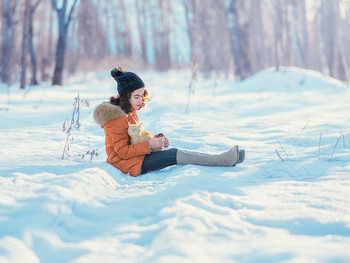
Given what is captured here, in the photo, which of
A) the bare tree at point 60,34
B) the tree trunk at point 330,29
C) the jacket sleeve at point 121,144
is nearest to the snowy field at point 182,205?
the jacket sleeve at point 121,144

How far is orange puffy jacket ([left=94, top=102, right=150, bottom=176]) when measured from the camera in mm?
3105

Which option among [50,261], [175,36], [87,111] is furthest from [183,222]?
[175,36]

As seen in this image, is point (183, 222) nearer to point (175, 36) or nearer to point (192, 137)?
point (192, 137)

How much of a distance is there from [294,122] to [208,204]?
12.4 ft

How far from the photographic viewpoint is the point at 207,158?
3.24m

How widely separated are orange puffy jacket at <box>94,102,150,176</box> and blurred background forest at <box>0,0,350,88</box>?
3.10m

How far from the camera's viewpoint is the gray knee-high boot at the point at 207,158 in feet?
10.6

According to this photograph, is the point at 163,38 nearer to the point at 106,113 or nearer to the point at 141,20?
the point at 141,20

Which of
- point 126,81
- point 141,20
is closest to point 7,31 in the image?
point 126,81

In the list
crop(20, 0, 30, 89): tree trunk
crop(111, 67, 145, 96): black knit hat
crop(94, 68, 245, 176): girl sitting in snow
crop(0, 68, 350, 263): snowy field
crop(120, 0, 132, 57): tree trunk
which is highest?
crop(120, 0, 132, 57): tree trunk

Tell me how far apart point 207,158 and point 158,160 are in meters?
0.44

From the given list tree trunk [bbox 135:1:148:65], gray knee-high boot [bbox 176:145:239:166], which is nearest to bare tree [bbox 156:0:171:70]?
tree trunk [bbox 135:1:148:65]

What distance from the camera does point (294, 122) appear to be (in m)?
5.57

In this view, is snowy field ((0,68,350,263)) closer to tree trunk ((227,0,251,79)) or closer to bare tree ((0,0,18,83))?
bare tree ((0,0,18,83))
